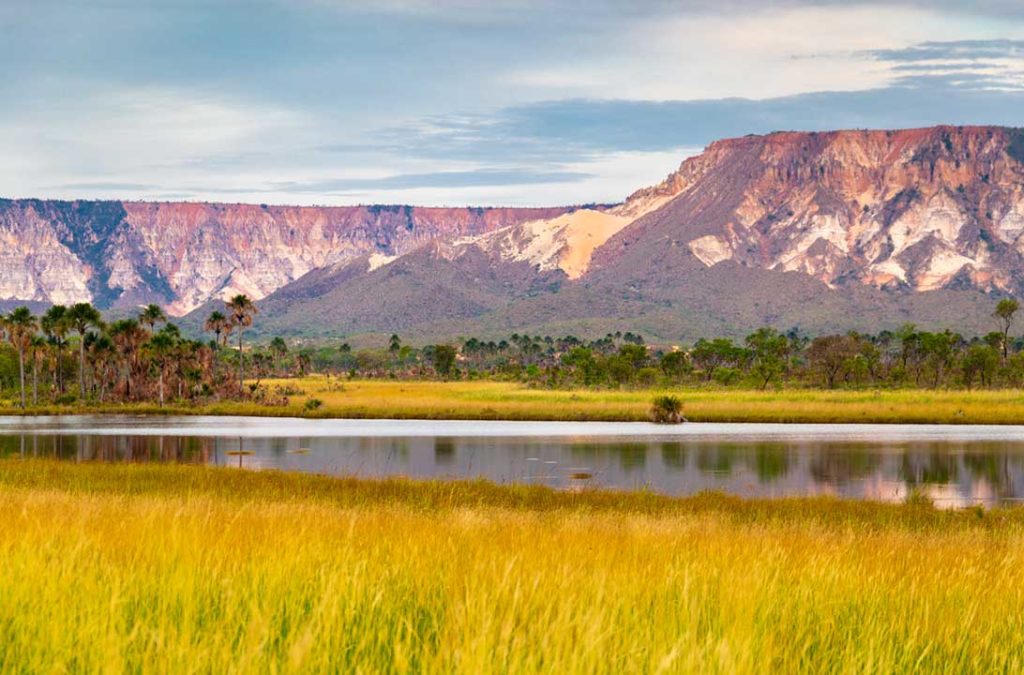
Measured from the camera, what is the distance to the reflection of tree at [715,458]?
173 feet

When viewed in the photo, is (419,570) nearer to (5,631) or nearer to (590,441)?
(5,631)

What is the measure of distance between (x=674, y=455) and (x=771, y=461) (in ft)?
17.4

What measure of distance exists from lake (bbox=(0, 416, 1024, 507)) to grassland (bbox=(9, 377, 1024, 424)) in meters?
5.62

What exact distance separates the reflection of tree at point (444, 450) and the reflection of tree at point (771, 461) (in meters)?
15.4

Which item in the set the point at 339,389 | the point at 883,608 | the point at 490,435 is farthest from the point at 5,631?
the point at 339,389

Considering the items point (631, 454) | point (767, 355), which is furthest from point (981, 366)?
point (631, 454)

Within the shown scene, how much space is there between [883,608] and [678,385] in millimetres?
136759

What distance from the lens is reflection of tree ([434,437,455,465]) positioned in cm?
5726

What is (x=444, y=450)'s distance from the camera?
64.2 m

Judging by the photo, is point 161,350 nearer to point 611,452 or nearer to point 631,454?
point 611,452

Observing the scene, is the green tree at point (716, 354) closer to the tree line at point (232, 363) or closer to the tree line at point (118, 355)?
the tree line at point (232, 363)

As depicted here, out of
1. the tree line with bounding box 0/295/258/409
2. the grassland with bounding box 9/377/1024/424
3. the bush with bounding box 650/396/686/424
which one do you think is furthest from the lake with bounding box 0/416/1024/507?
the tree line with bounding box 0/295/258/409

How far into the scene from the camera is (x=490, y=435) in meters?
77.7

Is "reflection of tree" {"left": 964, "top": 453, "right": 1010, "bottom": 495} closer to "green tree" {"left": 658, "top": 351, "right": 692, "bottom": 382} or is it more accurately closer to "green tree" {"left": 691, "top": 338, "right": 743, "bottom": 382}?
"green tree" {"left": 658, "top": 351, "right": 692, "bottom": 382}
